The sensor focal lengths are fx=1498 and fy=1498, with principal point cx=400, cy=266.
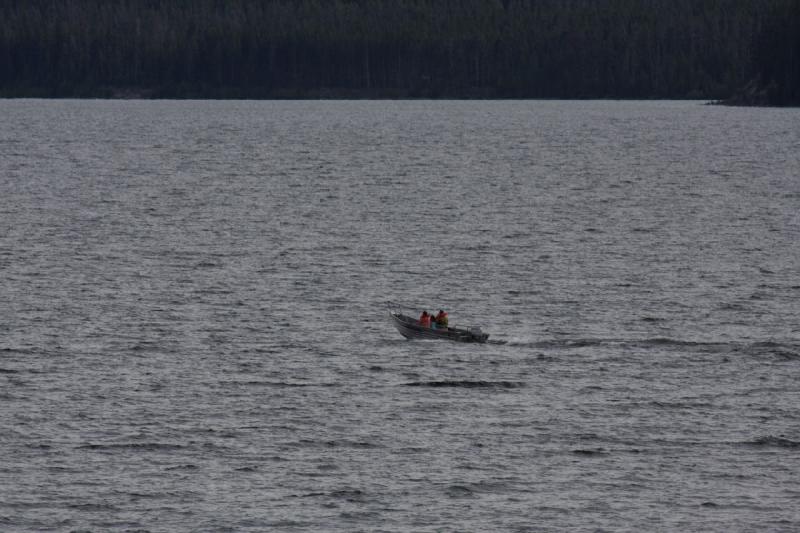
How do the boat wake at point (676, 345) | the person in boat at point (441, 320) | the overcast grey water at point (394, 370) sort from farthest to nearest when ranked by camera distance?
the person in boat at point (441, 320) < the boat wake at point (676, 345) < the overcast grey water at point (394, 370)

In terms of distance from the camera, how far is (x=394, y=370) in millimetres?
53656

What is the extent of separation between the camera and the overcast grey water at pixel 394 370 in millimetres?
38875

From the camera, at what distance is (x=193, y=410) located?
155ft

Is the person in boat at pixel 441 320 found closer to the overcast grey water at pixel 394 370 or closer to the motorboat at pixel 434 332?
the motorboat at pixel 434 332

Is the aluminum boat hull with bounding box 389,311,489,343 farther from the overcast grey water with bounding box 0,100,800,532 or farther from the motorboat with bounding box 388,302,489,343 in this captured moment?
the overcast grey water with bounding box 0,100,800,532

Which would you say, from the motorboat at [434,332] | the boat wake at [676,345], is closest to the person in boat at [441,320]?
the motorboat at [434,332]

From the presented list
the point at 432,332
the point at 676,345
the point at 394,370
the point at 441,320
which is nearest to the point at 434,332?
the point at 432,332

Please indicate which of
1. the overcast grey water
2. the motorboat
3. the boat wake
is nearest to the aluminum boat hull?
the motorboat

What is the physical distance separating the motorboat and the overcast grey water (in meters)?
0.50

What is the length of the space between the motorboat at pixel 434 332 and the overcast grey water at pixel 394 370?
0.50 meters

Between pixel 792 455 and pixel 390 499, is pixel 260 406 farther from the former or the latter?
pixel 792 455

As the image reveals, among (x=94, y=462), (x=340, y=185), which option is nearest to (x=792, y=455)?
(x=94, y=462)

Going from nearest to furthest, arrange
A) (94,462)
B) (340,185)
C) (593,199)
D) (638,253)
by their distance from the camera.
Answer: (94,462) < (638,253) < (593,199) < (340,185)

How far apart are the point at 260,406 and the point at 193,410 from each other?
2151mm
